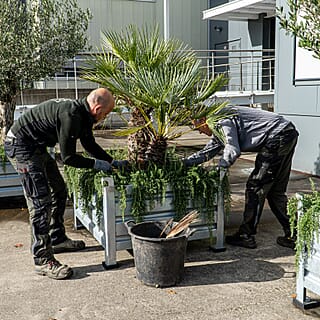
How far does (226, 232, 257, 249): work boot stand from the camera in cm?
425

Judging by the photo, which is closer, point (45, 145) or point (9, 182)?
point (45, 145)

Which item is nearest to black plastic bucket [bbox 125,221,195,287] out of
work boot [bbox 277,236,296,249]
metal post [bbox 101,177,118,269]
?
metal post [bbox 101,177,118,269]

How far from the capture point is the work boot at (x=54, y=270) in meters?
3.58

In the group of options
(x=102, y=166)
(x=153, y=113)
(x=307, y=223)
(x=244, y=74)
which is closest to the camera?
(x=307, y=223)

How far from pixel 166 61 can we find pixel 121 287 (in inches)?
83.3

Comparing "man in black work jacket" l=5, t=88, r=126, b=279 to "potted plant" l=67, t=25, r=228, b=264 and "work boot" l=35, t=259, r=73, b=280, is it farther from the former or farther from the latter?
"potted plant" l=67, t=25, r=228, b=264

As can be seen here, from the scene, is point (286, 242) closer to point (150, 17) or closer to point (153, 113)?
point (153, 113)

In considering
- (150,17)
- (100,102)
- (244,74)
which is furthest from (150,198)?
(150,17)

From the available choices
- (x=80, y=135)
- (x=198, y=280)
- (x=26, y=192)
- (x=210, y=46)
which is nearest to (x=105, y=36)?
(x=80, y=135)

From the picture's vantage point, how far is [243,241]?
4.27 m

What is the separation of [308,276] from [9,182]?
4090 millimetres

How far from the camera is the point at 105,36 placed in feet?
14.2

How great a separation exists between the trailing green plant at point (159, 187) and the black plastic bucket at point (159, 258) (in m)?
0.35

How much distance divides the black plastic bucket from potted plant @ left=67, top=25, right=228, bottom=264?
0.42 meters
